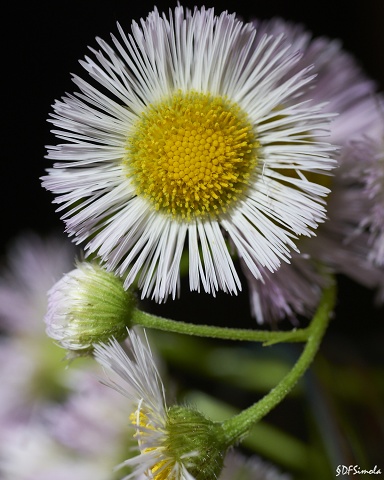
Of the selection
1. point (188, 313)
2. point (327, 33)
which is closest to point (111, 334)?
point (188, 313)

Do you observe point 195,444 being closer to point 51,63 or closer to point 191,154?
point 191,154

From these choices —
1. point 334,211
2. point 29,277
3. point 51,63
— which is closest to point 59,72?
point 51,63

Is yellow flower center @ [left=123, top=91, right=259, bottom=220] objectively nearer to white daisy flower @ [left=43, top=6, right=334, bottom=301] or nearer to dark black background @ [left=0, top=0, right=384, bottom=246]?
white daisy flower @ [left=43, top=6, right=334, bottom=301]

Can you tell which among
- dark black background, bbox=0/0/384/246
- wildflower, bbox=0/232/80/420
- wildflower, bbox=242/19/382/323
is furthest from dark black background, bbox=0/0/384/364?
wildflower, bbox=242/19/382/323

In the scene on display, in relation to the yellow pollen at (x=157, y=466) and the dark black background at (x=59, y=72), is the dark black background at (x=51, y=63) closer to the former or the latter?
the dark black background at (x=59, y=72)

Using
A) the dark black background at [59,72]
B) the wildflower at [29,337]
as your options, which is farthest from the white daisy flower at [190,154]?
the dark black background at [59,72]

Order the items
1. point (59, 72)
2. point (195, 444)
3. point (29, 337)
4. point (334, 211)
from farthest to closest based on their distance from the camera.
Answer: point (59, 72) < point (29, 337) < point (334, 211) < point (195, 444)

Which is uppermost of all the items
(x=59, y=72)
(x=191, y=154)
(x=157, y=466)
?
(x=59, y=72)
